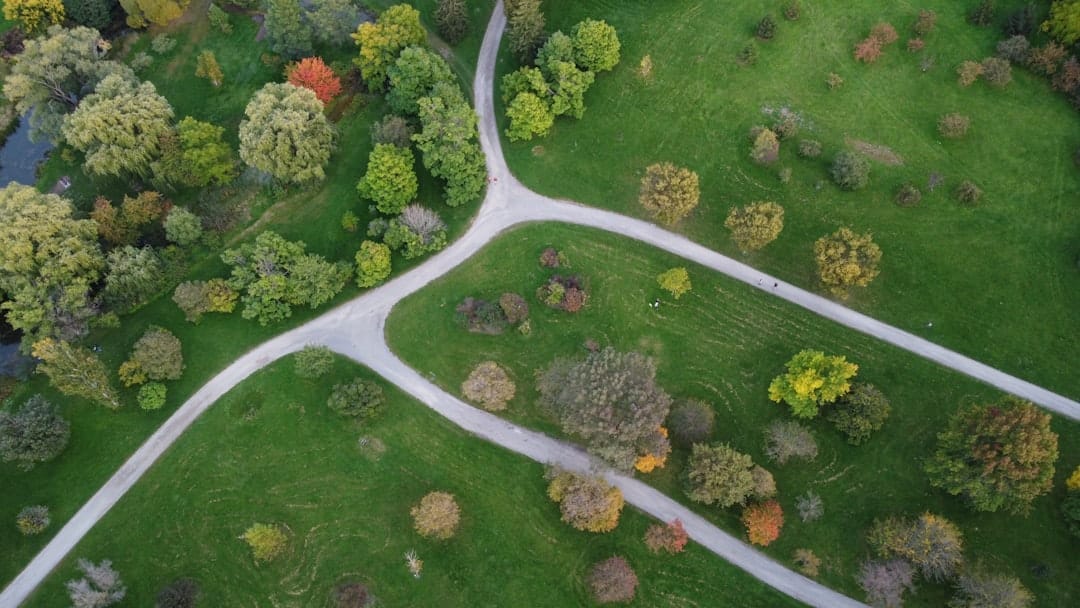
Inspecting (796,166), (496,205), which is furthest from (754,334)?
(496,205)

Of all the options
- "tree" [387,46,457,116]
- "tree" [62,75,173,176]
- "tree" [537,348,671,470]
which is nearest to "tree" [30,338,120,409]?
"tree" [62,75,173,176]

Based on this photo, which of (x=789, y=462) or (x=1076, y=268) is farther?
(x=1076, y=268)

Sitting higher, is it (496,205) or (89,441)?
(496,205)

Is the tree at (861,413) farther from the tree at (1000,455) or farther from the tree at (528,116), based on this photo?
the tree at (528,116)

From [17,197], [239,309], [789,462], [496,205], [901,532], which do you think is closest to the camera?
[901,532]

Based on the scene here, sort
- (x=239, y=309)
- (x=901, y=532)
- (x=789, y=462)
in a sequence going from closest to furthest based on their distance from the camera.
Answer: (x=901, y=532) < (x=789, y=462) < (x=239, y=309)

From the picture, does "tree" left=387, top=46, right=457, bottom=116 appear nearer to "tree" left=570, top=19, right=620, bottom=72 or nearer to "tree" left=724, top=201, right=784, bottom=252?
"tree" left=570, top=19, right=620, bottom=72

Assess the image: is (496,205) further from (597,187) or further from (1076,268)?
(1076,268)

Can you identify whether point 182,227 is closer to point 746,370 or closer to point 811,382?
point 746,370
